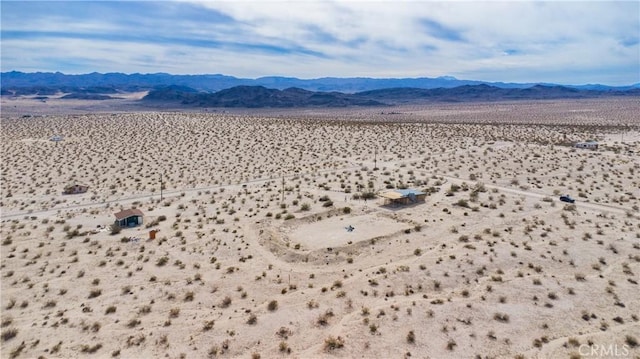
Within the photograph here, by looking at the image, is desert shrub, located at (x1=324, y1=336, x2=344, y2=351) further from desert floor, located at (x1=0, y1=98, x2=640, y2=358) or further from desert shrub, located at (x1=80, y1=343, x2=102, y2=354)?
desert shrub, located at (x1=80, y1=343, x2=102, y2=354)

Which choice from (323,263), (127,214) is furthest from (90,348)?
(127,214)

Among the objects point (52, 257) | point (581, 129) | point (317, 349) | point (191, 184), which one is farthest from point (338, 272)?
point (581, 129)

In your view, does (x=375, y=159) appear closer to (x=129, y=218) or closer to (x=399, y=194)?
(x=399, y=194)

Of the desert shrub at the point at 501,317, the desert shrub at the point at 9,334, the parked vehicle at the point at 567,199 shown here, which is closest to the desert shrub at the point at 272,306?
the desert shrub at the point at 501,317

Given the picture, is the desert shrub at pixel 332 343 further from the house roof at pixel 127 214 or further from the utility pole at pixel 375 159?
the utility pole at pixel 375 159

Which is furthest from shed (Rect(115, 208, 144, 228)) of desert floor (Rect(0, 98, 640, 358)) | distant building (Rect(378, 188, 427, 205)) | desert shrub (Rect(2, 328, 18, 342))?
distant building (Rect(378, 188, 427, 205))

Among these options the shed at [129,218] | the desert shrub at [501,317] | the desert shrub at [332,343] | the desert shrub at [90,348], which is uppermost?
the shed at [129,218]
